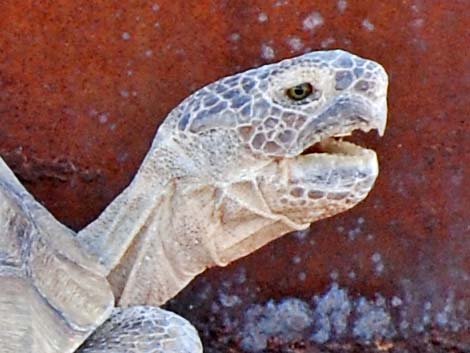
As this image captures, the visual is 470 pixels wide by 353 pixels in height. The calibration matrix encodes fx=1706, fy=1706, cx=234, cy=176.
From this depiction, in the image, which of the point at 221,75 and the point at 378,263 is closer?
the point at 221,75

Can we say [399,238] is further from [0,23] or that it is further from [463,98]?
[0,23]

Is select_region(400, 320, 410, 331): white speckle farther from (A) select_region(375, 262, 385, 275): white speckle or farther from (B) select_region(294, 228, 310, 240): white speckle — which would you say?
(B) select_region(294, 228, 310, 240): white speckle

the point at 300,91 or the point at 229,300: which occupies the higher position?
the point at 300,91

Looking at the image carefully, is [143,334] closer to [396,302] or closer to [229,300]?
[229,300]

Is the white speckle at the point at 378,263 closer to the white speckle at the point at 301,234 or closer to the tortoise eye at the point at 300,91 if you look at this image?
the white speckle at the point at 301,234

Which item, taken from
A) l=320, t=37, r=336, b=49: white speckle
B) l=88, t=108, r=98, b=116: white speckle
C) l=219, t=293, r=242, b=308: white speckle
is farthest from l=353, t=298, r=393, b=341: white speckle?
l=88, t=108, r=98, b=116: white speckle

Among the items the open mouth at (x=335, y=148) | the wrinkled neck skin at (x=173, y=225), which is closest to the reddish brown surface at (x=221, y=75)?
the wrinkled neck skin at (x=173, y=225)

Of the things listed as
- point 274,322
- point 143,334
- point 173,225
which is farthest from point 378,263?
point 143,334
